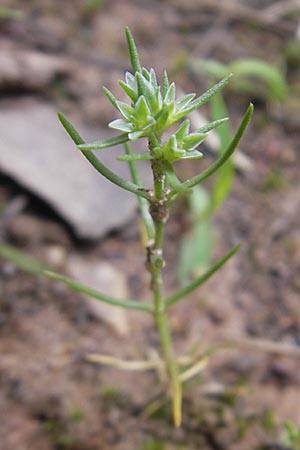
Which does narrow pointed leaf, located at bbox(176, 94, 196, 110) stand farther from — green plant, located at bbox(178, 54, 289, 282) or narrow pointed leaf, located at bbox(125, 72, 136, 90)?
green plant, located at bbox(178, 54, 289, 282)

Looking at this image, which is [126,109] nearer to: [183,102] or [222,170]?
[183,102]

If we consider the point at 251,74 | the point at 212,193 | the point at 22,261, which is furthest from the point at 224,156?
the point at 251,74

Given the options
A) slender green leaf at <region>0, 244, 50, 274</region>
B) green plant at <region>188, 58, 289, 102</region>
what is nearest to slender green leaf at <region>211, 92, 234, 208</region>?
green plant at <region>188, 58, 289, 102</region>

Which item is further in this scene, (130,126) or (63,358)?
(63,358)

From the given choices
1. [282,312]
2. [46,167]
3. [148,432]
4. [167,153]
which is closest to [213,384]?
[148,432]

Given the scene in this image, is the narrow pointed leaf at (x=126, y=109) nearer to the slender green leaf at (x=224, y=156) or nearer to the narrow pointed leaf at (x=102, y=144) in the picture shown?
the narrow pointed leaf at (x=102, y=144)

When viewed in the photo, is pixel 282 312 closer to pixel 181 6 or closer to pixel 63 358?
pixel 63 358

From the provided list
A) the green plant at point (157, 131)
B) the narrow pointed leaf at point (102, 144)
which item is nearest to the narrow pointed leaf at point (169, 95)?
the green plant at point (157, 131)
